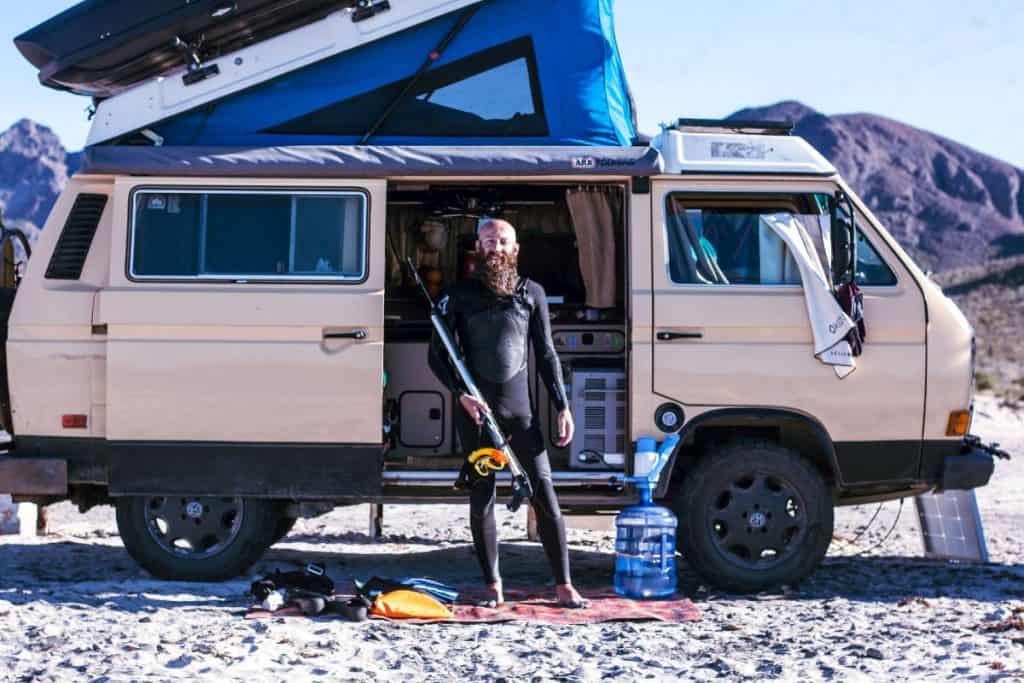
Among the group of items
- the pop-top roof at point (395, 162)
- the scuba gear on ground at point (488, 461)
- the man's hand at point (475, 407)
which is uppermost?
the pop-top roof at point (395, 162)

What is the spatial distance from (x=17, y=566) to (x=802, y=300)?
16.8ft

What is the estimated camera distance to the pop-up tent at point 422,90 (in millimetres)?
8039

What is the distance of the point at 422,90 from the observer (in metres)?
8.12

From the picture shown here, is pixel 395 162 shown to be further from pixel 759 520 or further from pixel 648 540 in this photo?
pixel 759 520

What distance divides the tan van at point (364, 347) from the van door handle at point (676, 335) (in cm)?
2

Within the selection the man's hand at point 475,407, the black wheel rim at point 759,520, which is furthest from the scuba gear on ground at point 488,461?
the black wheel rim at point 759,520

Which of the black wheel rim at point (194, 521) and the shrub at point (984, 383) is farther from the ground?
the shrub at point (984, 383)

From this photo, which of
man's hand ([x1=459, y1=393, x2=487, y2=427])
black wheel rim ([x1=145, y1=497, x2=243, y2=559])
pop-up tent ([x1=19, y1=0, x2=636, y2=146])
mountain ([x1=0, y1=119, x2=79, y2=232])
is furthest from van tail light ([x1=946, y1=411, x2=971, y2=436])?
mountain ([x1=0, y1=119, x2=79, y2=232])

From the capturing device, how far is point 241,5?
793 cm

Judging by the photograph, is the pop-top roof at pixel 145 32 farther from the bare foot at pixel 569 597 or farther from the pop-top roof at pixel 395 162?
→ the bare foot at pixel 569 597

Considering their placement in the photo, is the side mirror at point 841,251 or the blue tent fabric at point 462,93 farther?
the blue tent fabric at point 462,93

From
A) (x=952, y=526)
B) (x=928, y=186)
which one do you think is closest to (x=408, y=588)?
(x=952, y=526)

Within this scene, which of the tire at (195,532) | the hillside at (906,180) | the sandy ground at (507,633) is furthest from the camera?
the hillside at (906,180)

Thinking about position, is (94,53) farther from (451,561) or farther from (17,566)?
(451,561)
